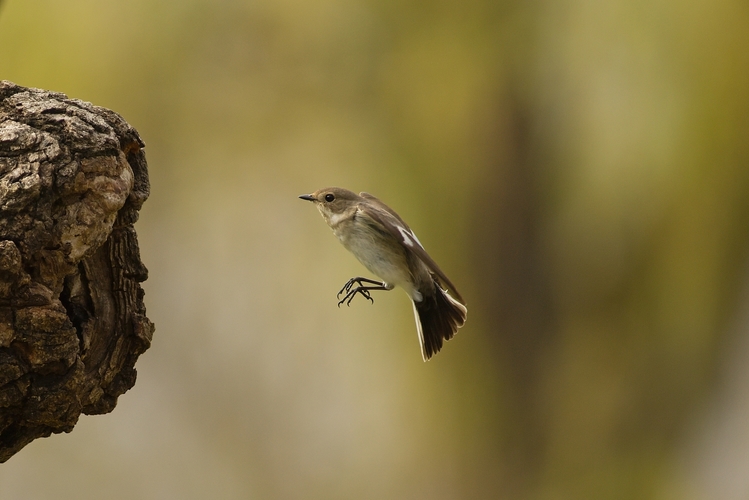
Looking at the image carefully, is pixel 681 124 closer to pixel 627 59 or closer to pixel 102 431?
pixel 627 59

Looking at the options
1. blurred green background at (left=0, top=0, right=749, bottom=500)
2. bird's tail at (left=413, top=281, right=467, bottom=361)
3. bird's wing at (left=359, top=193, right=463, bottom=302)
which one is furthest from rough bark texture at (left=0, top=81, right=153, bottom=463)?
blurred green background at (left=0, top=0, right=749, bottom=500)

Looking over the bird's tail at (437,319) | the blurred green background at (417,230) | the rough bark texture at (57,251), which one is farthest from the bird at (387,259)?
the blurred green background at (417,230)

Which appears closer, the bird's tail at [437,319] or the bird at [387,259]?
the bird at [387,259]

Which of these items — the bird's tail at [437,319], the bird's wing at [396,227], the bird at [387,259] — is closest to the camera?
the bird's wing at [396,227]

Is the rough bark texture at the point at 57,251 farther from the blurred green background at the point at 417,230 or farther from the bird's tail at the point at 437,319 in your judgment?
the blurred green background at the point at 417,230

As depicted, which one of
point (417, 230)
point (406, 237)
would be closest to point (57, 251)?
point (406, 237)

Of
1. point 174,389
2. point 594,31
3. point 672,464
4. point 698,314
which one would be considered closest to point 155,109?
point 174,389
